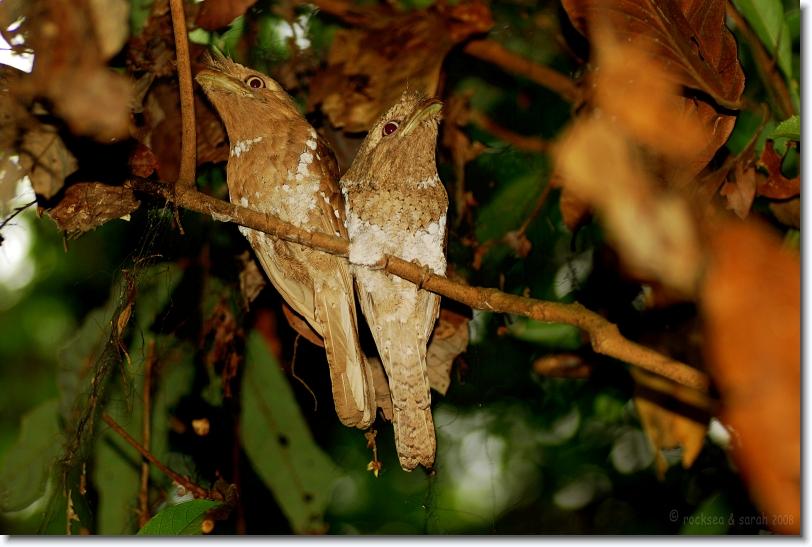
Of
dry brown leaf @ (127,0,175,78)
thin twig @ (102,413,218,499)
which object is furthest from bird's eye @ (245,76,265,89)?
thin twig @ (102,413,218,499)

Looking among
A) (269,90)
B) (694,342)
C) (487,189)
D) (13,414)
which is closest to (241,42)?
(269,90)

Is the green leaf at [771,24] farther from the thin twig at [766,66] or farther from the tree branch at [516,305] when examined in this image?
the tree branch at [516,305]

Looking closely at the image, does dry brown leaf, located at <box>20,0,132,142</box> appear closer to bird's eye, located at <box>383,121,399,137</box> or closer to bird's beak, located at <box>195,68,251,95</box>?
bird's beak, located at <box>195,68,251,95</box>

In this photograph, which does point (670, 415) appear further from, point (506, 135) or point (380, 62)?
point (380, 62)

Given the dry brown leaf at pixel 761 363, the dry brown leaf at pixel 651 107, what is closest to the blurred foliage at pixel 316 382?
the dry brown leaf at pixel 761 363

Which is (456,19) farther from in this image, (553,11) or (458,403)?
(458,403)

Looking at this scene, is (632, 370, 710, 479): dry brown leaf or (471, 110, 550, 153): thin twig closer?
(632, 370, 710, 479): dry brown leaf

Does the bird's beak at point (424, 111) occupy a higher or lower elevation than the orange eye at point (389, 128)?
higher

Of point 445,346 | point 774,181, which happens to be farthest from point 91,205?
point 774,181
